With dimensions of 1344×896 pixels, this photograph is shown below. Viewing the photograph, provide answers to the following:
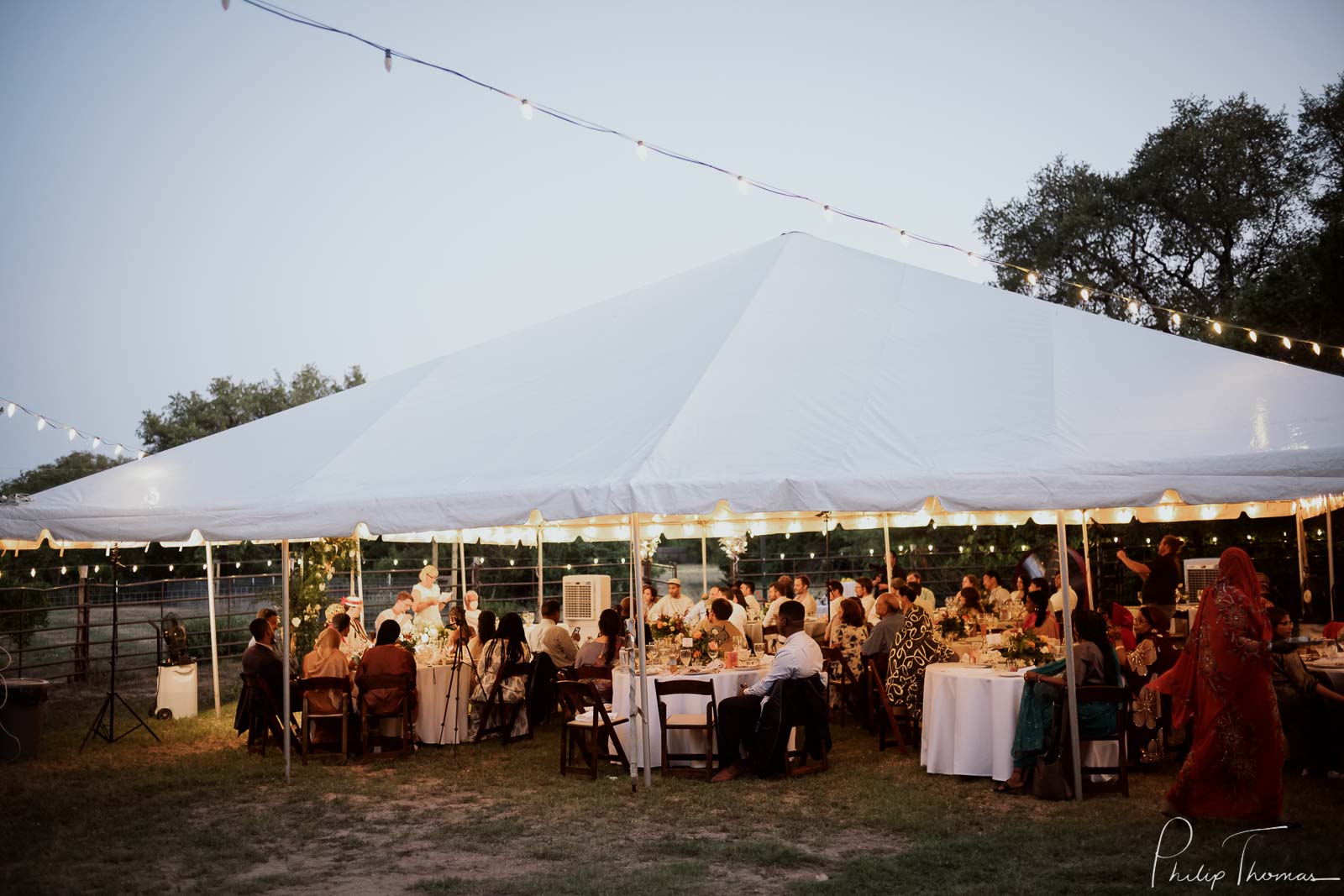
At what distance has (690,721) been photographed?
8875 mm

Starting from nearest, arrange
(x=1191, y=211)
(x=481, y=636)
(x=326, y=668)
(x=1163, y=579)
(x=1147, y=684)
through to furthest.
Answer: (x=1147, y=684) → (x=326, y=668) → (x=481, y=636) → (x=1163, y=579) → (x=1191, y=211)

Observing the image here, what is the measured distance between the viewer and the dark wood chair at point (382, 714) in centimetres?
992

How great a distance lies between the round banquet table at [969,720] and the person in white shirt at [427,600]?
263 inches

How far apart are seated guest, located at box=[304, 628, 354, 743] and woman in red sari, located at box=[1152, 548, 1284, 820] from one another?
6.93 meters

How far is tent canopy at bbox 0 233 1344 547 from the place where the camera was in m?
7.29

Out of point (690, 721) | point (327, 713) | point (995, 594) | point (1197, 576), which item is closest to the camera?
point (690, 721)

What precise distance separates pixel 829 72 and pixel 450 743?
1052 cm

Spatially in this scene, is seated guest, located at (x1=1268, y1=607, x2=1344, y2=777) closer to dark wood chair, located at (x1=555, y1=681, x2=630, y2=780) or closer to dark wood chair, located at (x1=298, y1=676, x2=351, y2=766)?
dark wood chair, located at (x1=555, y1=681, x2=630, y2=780)

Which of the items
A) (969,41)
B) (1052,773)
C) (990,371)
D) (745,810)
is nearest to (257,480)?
(745,810)

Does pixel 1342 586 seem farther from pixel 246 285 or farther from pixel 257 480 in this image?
pixel 246 285

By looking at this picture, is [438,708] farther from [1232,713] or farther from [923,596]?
[1232,713]

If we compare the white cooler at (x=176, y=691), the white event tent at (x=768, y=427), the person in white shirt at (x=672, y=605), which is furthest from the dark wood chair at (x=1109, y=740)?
the white cooler at (x=176, y=691)

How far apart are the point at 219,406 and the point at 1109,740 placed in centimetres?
3244

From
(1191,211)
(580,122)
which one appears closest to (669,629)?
(580,122)
